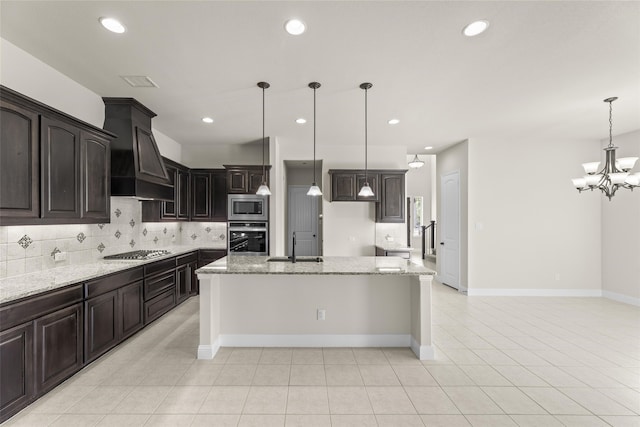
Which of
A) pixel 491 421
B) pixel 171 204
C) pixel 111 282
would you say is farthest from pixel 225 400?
pixel 171 204

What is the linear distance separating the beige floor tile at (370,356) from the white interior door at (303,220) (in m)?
4.14

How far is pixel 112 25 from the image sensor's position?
2227mm

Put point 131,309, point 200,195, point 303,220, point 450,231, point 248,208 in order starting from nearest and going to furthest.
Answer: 1. point 131,309
2. point 248,208
3. point 200,195
4. point 450,231
5. point 303,220

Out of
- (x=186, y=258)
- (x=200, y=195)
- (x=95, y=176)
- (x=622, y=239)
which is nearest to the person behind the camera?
(x=95, y=176)

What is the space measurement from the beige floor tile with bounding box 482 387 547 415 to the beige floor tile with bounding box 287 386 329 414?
1.37 meters

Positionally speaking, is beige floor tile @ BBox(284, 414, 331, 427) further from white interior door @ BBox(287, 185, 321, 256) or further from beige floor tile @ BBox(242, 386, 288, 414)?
white interior door @ BBox(287, 185, 321, 256)

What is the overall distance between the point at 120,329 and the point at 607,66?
573 centimetres

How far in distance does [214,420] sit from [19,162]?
252 centimetres

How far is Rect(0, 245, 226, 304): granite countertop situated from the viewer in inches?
82.9

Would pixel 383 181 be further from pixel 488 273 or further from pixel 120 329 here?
pixel 120 329

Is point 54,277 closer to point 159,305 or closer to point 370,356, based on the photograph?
point 159,305

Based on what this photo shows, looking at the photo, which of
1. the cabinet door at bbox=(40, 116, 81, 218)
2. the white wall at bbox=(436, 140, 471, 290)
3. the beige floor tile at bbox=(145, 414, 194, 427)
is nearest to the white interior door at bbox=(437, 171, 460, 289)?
the white wall at bbox=(436, 140, 471, 290)

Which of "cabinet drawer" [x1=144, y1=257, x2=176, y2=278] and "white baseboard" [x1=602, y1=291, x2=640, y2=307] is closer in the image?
"cabinet drawer" [x1=144, y1=257, x2=176, y2=278]

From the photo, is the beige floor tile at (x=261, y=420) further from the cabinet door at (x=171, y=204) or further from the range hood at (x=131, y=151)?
the cabinet door at (x=171, y=204)
